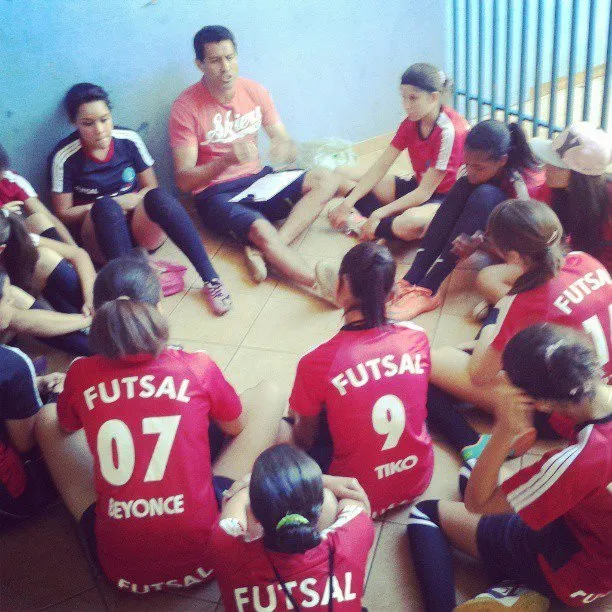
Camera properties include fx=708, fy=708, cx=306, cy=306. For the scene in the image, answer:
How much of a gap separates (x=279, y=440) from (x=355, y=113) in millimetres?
2271

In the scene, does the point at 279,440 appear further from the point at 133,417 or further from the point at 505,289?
the point at 505,289

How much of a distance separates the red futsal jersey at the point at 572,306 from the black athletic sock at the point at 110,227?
5.13ft

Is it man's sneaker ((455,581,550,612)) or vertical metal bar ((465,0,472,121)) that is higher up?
vertical metal bar ((465,0,472,121))

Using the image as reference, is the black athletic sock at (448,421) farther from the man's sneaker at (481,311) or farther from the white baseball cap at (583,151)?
the white baseball cap at (583,151)

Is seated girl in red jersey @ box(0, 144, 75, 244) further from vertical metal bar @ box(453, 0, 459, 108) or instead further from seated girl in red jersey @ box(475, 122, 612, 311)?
vertical metal bar @ box(453, 0, 459, 108)

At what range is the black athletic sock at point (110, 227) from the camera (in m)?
2.75

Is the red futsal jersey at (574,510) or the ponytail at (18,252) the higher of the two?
the ponytail at (18,252)

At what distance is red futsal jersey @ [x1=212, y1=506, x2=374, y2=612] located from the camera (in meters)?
1.30

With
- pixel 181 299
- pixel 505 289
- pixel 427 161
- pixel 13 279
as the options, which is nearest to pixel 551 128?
pixel 427 161

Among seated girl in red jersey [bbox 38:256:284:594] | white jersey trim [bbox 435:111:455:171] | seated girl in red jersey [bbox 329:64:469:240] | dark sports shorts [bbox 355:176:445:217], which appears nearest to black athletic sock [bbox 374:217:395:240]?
seated girl in red jersey [bbox 329:64:469:240]

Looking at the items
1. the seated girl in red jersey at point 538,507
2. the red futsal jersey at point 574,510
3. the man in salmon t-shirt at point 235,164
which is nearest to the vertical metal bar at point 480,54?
the man in salmon t-shirt at point 235,164

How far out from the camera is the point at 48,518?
2027 millimetres

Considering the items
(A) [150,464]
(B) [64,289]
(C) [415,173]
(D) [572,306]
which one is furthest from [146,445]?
(C) [415,173]

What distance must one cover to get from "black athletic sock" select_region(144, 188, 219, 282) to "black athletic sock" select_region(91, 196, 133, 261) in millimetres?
130
